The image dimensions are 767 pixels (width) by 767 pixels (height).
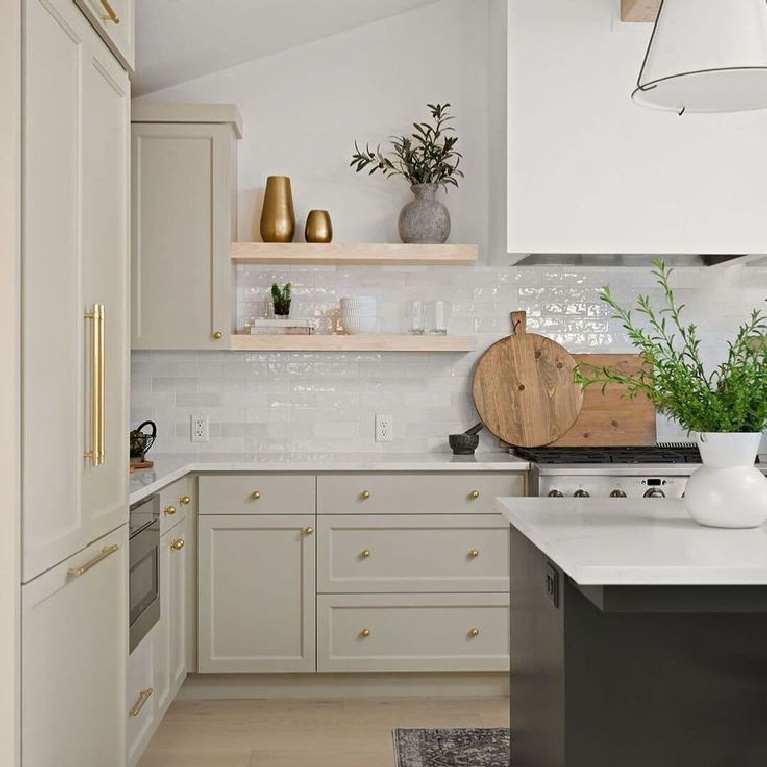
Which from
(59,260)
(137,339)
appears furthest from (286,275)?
(59,260)

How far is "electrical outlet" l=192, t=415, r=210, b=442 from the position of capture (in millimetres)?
4316

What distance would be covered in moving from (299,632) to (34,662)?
2042mm

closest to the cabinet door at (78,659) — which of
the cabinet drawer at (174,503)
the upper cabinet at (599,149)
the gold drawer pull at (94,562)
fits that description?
the gold drawer pull at (94,562)

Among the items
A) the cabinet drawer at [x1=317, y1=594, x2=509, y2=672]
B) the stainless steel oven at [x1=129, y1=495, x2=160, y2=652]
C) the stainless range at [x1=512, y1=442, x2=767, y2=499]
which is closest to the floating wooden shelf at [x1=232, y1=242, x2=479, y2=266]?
the stainless range at [x1=512, y1=442, x2=767, y2=499]

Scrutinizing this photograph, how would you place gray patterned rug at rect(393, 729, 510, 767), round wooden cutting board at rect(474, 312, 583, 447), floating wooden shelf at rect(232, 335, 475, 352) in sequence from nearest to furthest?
gray patterned rug at rect(393, 729, 510, 767), floating wooden shelf at rect(232, 335, 475, 352), round wooden cutting board at rect(474, 312, 583, 447)

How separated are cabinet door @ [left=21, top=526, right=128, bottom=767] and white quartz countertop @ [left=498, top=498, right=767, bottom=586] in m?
1.03

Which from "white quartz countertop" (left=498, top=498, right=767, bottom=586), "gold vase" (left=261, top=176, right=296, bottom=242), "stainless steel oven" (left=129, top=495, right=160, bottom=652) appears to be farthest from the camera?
"gold vase" (left=261, top=176, right=296, bottom=242)

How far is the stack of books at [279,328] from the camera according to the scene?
4113mm

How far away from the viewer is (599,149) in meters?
3.88

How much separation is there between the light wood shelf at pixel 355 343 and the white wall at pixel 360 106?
555mm

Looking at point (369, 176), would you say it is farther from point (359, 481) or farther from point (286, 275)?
point (359, 481)

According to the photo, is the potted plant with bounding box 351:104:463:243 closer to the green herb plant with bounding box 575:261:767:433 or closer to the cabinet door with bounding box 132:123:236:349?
the cabinet door with bounding box 132:123:236:349

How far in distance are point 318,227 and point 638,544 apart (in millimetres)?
2637

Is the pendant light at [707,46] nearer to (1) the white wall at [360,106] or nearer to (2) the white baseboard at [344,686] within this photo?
(1) the white wall at [360,106]
